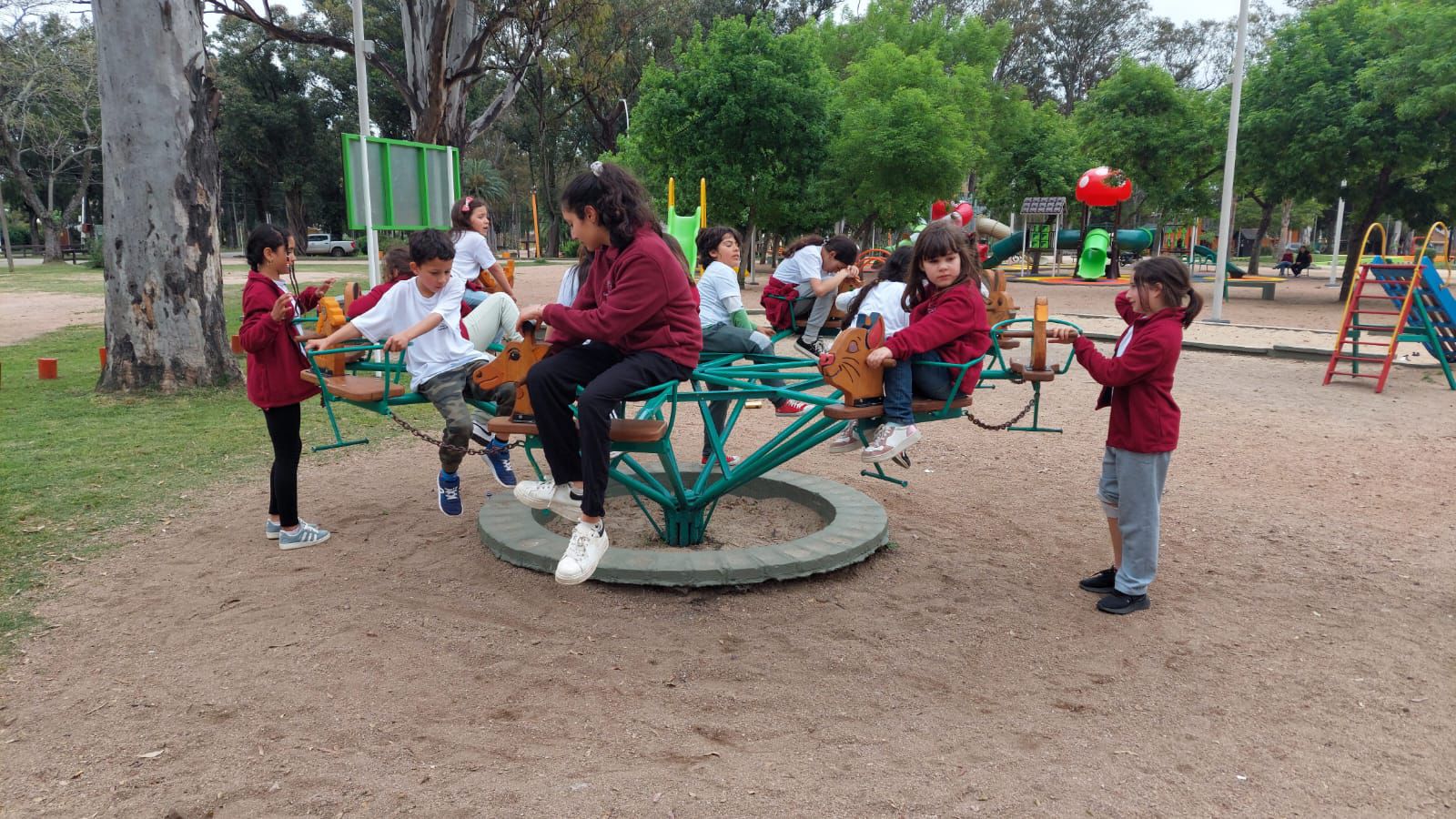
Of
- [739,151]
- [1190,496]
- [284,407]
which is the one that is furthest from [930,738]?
[739,151]

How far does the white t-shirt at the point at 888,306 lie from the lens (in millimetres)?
4344

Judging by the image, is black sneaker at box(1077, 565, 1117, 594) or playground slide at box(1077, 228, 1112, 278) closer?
black sneaker at box(1077, 565, 1117, 594)

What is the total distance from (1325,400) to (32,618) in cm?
1032

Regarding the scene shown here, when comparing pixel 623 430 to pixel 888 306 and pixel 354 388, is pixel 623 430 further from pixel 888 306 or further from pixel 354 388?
pixel 888 306

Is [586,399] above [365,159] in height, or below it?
below

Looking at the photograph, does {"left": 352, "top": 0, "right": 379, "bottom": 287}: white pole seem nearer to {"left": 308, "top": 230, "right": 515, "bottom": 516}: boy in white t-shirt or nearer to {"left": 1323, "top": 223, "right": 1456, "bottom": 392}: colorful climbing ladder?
{"left": 308, "top": 230, "right": 515, "bottom": 516}: boy in white t-shirt

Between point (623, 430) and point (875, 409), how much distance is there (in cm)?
100

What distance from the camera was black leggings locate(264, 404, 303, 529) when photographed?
14.9 feet

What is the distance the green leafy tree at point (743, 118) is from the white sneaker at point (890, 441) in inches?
697

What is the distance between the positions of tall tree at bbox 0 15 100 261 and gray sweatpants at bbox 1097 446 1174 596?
3756 cm

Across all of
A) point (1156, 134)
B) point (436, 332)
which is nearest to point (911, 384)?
point (436, 332)

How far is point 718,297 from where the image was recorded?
533 centimetres

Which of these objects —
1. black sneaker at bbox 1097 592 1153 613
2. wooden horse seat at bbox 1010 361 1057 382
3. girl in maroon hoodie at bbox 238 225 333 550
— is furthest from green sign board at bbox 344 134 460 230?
black sneaker at bbox 1097 592 1153 613

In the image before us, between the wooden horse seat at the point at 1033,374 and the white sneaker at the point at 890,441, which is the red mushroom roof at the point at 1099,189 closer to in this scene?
the wooden horse seat at the point at 1033,374
